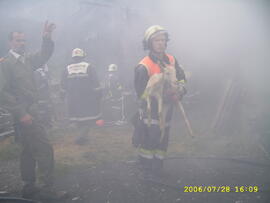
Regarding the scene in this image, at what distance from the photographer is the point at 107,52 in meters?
15.1

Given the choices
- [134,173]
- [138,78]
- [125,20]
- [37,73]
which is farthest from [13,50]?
[125,20]

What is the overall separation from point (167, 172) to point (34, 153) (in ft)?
6.98

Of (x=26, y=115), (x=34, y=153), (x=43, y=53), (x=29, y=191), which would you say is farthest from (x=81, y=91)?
(x=29, y=191)

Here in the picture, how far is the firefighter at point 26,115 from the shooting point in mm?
3740

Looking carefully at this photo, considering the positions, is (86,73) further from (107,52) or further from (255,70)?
(107,52)

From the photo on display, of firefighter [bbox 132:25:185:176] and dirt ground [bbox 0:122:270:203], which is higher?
firefighter [bbox 132:25:185:176]

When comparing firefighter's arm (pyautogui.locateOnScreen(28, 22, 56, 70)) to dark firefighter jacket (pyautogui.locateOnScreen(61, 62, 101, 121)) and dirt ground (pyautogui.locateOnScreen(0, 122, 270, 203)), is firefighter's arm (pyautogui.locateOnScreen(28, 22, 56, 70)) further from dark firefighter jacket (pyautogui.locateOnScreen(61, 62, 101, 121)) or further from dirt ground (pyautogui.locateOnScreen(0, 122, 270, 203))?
dark firefighter jacket (pyautogui.locateOnScreen(61, 62, 101, 121))

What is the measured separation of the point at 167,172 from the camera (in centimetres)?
463

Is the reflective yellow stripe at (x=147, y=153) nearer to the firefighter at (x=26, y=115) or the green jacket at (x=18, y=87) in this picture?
the firefighter at (x=26, y=115)

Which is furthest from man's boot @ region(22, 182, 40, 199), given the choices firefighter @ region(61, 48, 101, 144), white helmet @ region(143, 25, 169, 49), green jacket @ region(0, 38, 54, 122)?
firefighter @ region(61, 48, 101, 144)

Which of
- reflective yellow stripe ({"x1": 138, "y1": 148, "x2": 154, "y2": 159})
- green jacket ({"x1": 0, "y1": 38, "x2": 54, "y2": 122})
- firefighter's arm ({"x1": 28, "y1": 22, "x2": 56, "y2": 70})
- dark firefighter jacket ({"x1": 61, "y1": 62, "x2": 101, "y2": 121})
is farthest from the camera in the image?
dark firefighter jacket ({"x1": 61, "y1": 62, "x2": 101, "y2": 121})

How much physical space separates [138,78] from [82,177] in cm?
192

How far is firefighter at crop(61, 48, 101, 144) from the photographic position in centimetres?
714

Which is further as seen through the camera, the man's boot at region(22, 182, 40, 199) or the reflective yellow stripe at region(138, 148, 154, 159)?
the reflective yellow stripe at region(138, 148, 154, 159)
